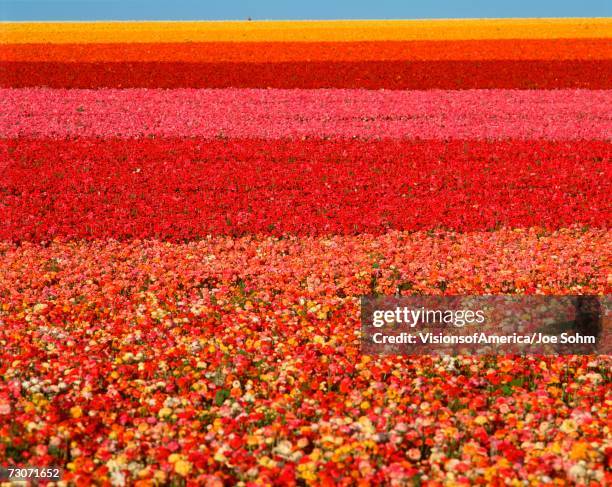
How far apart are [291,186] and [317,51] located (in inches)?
1236

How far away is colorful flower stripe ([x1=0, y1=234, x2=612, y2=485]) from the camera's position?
6008 mm

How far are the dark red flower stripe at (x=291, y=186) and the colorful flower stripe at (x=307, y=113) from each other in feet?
5.15

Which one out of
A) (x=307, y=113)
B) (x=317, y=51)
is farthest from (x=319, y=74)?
(x=317, y=51)

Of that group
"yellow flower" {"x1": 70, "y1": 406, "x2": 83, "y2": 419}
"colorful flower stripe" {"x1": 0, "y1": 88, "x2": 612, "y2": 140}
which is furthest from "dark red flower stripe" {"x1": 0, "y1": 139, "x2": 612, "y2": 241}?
"yellow flower" {"x1": 70, "y1": 406, "x2": 83, "y2": 419}

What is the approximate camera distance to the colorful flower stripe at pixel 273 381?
6.01 m

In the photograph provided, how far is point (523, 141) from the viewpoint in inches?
870

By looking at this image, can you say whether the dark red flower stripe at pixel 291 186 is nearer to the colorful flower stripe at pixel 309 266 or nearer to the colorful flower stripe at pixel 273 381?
the colorful flower stripe at pixel 309 266

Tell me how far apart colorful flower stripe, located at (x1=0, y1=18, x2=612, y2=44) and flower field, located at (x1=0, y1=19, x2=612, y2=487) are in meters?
24.6

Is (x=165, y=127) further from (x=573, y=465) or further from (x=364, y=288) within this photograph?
(x=573, y=465)

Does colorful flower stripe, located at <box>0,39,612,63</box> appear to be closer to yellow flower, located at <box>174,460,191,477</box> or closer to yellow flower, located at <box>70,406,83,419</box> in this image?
yellow flower, located at <box>70,406,83,419</box>

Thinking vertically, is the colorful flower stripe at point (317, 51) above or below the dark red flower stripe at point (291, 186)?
above

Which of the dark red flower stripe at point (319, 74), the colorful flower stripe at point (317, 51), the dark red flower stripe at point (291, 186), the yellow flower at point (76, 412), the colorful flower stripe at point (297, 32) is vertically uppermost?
the colorful flower stripe at point (297, 32)

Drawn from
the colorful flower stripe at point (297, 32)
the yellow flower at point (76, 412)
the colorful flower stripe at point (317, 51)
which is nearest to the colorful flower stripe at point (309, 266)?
the yellow flower at point (76, 412)

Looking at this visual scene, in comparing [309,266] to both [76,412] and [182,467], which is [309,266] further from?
[182,467]
